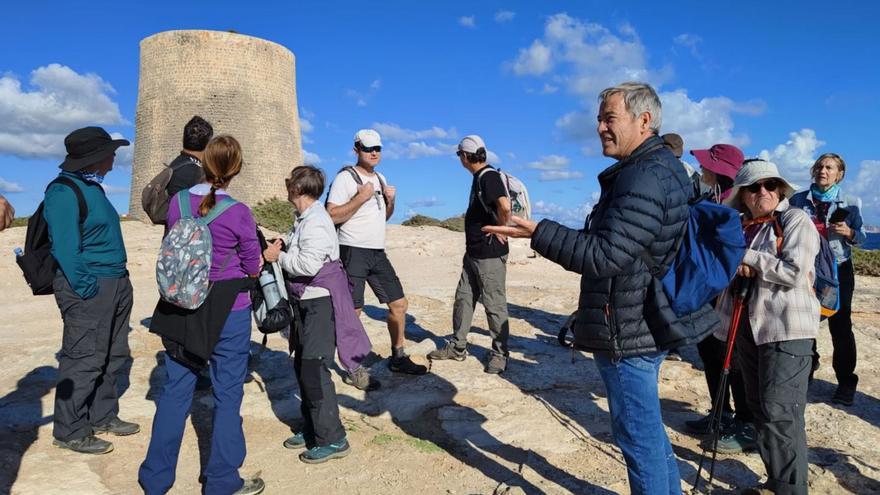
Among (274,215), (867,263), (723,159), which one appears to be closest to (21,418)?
(723,159)

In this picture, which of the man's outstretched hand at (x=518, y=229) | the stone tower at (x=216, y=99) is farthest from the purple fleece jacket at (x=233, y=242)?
the stone tower at (x=216, y=99)

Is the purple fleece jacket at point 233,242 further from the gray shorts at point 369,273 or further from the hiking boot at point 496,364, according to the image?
the hiking boot at point 496,364

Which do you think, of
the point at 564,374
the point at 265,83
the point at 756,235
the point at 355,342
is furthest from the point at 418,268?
the point at 265,83

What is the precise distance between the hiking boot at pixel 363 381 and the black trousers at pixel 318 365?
0.96m

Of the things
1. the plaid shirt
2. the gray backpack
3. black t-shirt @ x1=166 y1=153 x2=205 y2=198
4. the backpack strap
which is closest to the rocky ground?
the plaid shirt

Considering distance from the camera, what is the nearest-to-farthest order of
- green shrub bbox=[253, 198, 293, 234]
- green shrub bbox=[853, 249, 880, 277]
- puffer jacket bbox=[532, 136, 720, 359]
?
puffer jacket bbox=[532, 136, 720, 359]
green shrub bbox=[853, 249, 880, 277]
green shrub bbox=[253, 198, 293, 234]

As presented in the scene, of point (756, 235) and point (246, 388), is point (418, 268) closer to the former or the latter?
point (246, 388)

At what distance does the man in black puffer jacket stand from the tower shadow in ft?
9.09

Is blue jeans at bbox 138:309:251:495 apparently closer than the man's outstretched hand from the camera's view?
No

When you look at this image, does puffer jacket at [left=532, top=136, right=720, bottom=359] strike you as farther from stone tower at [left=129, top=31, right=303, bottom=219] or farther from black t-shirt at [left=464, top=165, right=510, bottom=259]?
stone tower at [left=129, top=31, right=303, bottom=219]

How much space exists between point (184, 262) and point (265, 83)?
19.7 m

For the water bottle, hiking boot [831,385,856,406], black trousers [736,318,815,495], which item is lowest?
hiking boot [831,385,856,406]

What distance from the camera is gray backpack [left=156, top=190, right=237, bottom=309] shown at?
2576 mm

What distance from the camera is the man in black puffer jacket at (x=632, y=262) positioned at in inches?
77.4
